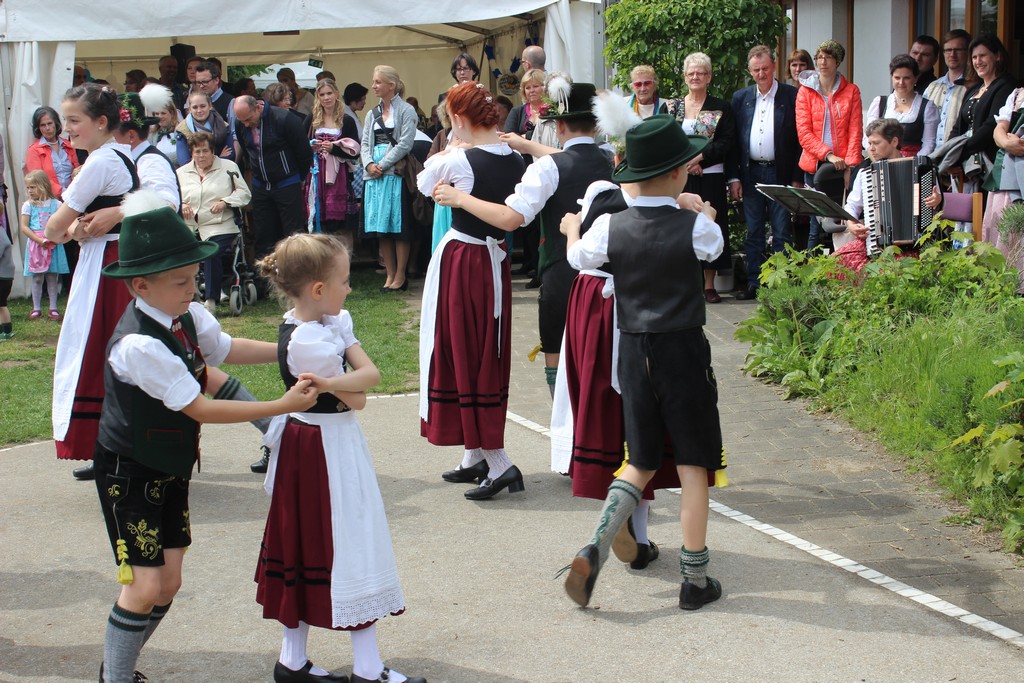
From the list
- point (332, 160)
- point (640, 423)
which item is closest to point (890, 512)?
point (640, 423)

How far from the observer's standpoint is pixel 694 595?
423 cm

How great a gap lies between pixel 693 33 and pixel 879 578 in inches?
293

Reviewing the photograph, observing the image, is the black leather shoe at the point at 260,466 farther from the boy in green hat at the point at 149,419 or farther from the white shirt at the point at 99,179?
the boy in green hat at the point at 149,419

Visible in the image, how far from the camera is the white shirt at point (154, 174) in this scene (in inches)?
230

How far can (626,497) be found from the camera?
4.17 m

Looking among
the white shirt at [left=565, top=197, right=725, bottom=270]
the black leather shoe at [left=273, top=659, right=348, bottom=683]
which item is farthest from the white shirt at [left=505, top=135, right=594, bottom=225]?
the black leather shoe at [left=273, top=659, right=348, bottom=683]

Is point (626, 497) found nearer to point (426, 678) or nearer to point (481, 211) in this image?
point (426, 678)

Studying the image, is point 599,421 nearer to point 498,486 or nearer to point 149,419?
point 498,486

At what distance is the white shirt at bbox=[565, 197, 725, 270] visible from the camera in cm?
403

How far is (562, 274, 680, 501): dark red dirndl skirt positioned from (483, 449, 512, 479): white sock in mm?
967

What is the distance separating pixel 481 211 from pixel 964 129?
539 centimetres

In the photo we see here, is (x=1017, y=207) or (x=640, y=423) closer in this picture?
(x=640, y=423)

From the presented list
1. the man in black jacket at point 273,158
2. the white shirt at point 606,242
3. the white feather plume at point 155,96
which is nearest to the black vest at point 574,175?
the white shirt at point 606,242

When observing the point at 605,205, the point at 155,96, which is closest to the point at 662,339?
the point at 605,205
